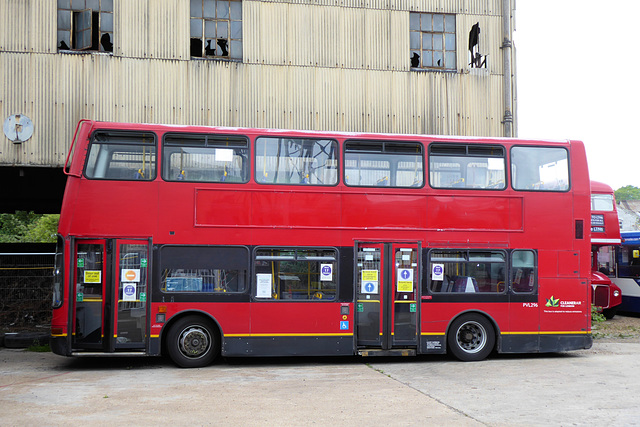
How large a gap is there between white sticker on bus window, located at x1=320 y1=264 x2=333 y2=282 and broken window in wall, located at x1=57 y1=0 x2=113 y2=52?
285 inches

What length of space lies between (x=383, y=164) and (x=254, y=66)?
4.86 meters

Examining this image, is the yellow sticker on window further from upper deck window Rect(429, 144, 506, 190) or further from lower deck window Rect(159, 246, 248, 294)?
lower deck window Rect(159, 246, 248, 294)

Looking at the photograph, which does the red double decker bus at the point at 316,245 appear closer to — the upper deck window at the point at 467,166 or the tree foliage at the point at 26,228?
the upper deck window at the point at 467,166

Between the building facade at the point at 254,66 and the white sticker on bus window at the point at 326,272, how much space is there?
461cm

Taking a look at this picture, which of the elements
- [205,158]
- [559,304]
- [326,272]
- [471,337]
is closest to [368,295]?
[326,272]

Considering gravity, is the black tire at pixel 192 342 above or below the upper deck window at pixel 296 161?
below

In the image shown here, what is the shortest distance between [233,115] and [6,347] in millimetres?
6795

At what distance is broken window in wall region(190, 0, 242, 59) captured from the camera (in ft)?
48.3

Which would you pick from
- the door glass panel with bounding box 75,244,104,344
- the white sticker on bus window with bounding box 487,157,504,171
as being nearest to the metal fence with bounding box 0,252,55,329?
the door glass panel with bounding box 75,244,104,344

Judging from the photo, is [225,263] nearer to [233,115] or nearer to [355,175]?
[355,175]

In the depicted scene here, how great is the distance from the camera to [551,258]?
11859mm

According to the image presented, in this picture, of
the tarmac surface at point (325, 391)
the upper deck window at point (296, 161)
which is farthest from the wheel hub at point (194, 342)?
the upper deck window at point (296, 161)

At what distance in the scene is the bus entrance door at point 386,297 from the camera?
11.3 meters

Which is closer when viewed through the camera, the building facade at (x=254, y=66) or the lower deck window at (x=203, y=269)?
the lower deck window at (x=203, y=269)
